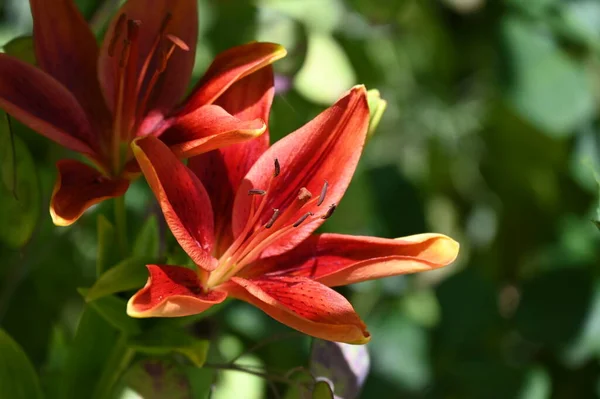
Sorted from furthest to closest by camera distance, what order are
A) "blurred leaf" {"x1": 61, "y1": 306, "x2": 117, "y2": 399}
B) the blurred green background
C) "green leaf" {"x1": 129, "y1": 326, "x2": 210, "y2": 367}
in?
the blurred green background, "blurred leaf" {"x1": 61, "y1": 306, "x2": 117, "y2": 399}, "green leaf" {"x1": 129, "y1": 326, "x2": 210, "y2": 367}

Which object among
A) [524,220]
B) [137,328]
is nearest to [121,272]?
[137,328]

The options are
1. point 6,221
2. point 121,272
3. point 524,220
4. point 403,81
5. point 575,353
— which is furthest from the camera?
point 403,81

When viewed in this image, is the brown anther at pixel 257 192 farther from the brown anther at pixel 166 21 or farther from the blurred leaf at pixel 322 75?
the blurred leaf at pixel 322 75

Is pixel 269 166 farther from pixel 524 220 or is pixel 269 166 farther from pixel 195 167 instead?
pixel 524 220

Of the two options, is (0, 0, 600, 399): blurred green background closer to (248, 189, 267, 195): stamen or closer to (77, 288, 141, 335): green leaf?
(77, 288, 141, 335): green leaf

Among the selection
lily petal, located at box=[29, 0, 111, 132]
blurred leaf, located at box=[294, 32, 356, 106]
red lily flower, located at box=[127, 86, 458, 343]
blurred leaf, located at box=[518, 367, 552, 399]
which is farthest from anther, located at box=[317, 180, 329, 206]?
blurred leaf, located at box=[518, 367, 552, 399]

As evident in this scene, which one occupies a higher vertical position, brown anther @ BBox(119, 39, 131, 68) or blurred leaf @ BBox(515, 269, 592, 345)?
brown anther @ BBox(119, 39, 131, 68)
